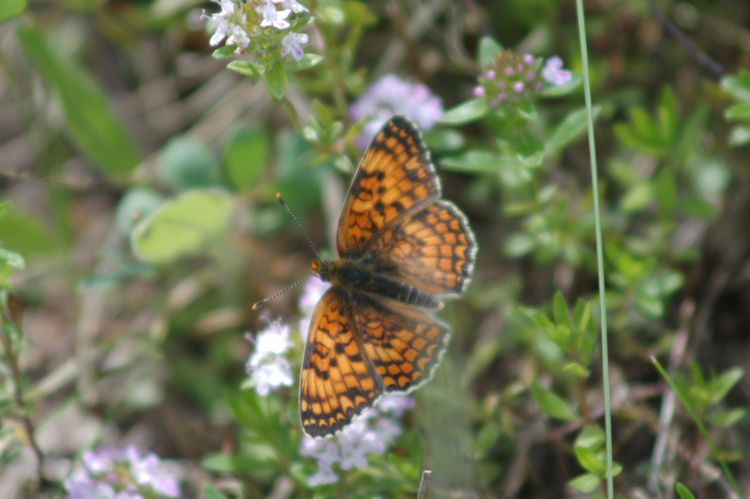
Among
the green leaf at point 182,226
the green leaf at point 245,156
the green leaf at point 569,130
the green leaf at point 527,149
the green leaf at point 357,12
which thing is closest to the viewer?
the green leaf at point 527,149

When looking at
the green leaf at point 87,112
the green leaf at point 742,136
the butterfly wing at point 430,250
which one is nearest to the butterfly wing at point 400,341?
the butterfly wing at point 430,250

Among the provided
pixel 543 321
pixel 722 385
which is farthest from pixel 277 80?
pixel 722 385

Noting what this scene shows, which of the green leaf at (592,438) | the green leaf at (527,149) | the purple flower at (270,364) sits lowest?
the green leaf at (592,438)

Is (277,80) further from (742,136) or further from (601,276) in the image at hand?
(742,136)

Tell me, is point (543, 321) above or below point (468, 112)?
Answer: below

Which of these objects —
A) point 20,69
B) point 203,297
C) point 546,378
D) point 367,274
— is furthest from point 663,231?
point 20,69

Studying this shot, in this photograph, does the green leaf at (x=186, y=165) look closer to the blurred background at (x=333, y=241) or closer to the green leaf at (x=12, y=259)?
the blurred background at (x=333, y=241)
